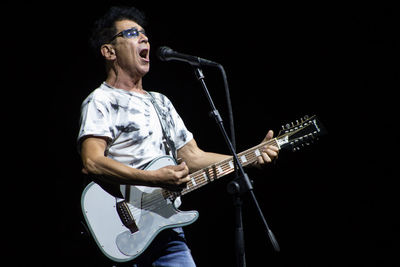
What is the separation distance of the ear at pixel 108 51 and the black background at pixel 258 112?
1.63 feet

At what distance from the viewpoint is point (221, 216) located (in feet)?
11.1

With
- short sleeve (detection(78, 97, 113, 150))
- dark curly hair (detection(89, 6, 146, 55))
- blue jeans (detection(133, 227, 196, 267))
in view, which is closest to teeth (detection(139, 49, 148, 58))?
dark curly hair (detection(89, 6, 146, 55))

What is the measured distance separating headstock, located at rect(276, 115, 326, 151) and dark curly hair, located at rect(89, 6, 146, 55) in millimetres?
1359

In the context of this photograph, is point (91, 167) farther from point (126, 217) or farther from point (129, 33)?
point (129, 33)

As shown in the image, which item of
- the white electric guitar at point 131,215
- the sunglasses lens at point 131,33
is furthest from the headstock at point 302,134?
the sunglasses lens at point 131,33

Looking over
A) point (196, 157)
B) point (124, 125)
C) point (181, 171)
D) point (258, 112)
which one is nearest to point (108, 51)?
point (124, 125)

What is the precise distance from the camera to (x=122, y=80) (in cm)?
248

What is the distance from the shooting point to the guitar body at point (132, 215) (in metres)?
2.00

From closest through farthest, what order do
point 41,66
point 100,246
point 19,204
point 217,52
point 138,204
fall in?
point 100,246 → point 138,204 → point 19,204 → point 41,66 → point 217,52

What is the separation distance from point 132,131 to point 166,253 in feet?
2.39

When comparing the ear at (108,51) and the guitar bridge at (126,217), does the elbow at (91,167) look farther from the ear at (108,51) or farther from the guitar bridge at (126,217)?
the ear at (108,51)

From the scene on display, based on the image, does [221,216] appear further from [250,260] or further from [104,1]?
[104,1]

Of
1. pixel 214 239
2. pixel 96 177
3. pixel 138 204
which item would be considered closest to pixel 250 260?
pixel 214 239

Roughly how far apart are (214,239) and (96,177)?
1684 millimetres
